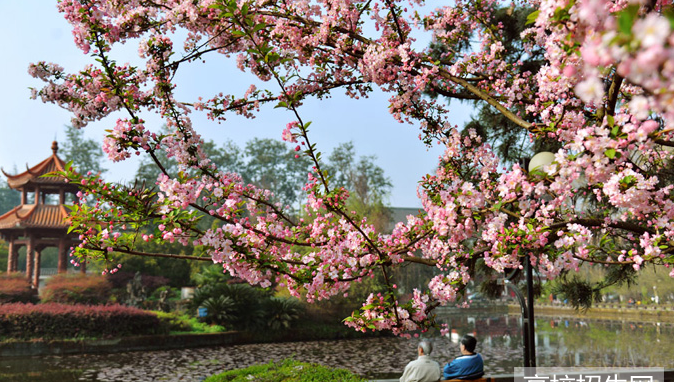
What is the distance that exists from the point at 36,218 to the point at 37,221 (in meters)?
0.24

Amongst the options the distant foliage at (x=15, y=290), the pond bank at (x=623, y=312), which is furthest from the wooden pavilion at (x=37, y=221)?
the pond bank at (x=623, y=312)

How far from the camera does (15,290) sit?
1877 centimetres

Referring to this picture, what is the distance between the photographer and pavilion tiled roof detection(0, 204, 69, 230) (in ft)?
70.4

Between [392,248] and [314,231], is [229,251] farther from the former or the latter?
[392,248]

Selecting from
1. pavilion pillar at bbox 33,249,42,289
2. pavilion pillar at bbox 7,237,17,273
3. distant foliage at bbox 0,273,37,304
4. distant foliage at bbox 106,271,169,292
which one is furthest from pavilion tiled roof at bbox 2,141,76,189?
distant foliage at bbox 106,271,169,292

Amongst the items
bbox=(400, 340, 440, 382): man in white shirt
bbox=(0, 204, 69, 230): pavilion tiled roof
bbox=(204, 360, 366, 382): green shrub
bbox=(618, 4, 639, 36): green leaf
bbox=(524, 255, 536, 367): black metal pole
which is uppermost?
bbox=(0, 204, 69, 230): pavilion tiled roof

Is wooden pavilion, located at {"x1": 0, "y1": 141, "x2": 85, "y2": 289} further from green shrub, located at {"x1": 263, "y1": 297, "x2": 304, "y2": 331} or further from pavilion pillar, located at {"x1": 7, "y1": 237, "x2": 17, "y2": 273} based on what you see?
green shrub, located at {"x1": 263, "y1": 297, "x2": 304, "y2": 331}

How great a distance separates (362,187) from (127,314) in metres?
14.1

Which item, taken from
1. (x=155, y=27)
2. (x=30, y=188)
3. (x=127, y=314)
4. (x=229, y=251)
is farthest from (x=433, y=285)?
(x=30, y=188)

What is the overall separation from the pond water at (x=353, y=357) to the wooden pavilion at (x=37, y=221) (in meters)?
9.90

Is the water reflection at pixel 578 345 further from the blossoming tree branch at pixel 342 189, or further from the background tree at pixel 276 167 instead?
the background tree at pixel 276 167

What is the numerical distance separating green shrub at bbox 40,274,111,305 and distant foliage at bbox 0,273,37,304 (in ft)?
Result: 1.59

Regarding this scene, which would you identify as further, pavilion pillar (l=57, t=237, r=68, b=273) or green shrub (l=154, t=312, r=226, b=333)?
pavilion pillar (l=57, t=237, r=68, b=273)

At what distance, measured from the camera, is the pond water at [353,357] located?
10.9 metres
